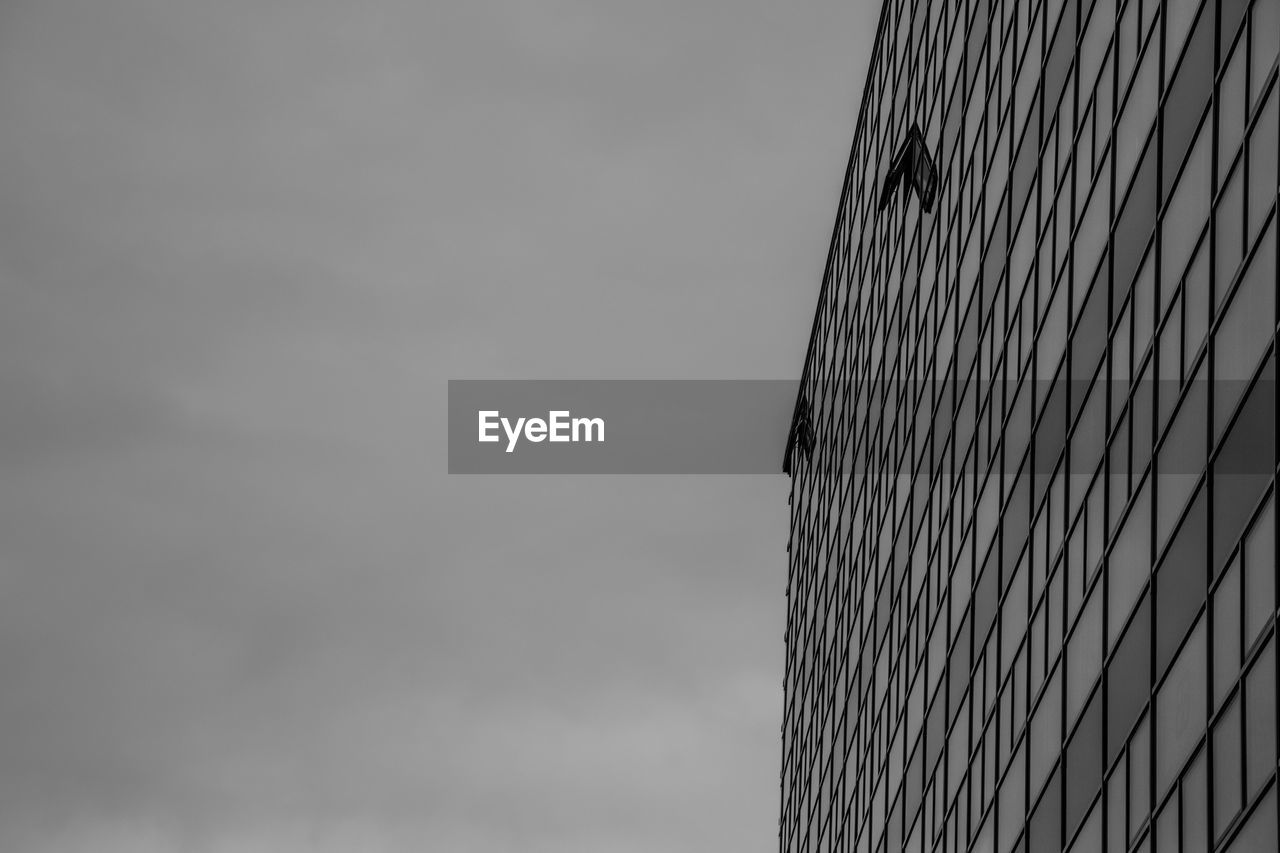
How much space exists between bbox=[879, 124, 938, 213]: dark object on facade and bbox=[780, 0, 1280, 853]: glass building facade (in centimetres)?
42

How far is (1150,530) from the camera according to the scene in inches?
1319

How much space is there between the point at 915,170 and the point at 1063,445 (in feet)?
73.2

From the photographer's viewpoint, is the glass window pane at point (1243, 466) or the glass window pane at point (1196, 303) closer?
the glass window pane at point (1243, 466)

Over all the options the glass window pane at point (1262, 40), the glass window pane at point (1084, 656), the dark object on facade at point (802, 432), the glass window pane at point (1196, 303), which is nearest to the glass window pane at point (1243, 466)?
the glass window pane at point (1196, 303)

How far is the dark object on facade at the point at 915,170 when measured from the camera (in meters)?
58.8

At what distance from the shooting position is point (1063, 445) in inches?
1591

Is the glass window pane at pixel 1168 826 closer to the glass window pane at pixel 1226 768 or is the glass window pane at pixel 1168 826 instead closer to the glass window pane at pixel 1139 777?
the glass window pane at pixel 1139 777

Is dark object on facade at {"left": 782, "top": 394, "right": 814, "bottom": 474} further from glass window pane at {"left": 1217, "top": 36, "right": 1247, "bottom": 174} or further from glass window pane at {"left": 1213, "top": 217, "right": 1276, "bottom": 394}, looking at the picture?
glass window pane at {"left": 1213, "top": 217, "right": 1276, "bottom": 394}

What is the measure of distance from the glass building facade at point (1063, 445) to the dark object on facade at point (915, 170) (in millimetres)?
416

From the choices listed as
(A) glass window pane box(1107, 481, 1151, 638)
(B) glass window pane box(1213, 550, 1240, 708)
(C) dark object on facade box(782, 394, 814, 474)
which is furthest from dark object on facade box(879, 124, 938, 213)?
(B) glass window pane box(1213, 550, 1240, 708)

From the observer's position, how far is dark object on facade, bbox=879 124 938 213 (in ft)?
193

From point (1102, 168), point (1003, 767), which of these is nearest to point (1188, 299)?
point (1102, 168)

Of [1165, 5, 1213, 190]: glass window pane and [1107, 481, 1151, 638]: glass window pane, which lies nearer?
[1165, 5, 1213, 190]: glass window pane

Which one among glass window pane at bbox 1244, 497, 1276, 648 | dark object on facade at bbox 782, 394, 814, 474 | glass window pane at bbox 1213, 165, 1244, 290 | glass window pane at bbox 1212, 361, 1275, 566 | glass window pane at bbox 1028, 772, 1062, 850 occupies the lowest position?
glass window pane at bbox 1028, 772, 1062, 850
